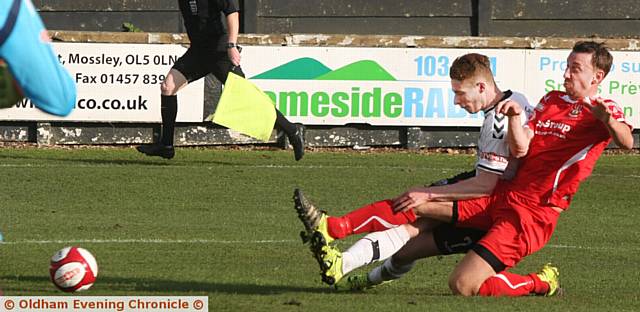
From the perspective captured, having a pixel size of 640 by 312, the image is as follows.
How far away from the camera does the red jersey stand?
742 centimetres

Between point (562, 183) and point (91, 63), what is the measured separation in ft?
33.5

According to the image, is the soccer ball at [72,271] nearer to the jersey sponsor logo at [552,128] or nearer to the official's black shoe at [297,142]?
the jersey sponsor logo at [552,128]

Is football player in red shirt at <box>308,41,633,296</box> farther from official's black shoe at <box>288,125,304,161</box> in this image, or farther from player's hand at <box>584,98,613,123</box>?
official's black shoe at <box>288,125,304,161</box>

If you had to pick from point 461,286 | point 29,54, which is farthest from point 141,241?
point 29,54

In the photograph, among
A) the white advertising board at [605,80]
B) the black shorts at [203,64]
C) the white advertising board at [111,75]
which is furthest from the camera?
the white advertising board at [605,80]

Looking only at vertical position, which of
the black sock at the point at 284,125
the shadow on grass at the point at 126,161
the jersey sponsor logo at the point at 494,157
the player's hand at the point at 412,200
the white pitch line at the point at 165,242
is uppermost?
the black sock at the point at 284,125

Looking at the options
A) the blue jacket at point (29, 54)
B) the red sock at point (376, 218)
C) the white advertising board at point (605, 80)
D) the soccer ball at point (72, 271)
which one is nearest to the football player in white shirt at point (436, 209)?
the red sock at point (376, 218)

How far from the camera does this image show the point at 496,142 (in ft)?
24.2

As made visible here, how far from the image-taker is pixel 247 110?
13773mm

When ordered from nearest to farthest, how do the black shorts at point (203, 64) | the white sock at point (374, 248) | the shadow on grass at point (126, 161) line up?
1. the white sock at point (374, 248)
2. the black shorts at point (203, 64)
3. the shadow on grass at point (126, 161)

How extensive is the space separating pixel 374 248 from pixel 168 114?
741 cm

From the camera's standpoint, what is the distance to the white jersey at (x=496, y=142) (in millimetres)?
7359

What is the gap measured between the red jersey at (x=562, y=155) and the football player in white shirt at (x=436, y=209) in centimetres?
15

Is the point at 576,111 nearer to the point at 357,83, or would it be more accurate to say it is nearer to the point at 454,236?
the point at 454,236
